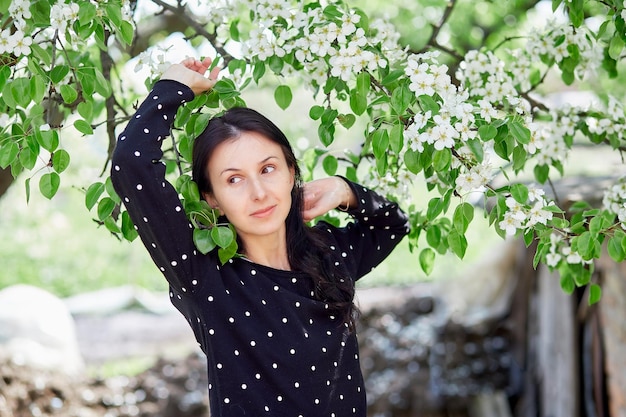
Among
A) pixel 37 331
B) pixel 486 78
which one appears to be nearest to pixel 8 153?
pixel 486 78

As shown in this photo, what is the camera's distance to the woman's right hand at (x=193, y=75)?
1.95 meters

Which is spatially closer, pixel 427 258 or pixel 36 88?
pixel 36 88

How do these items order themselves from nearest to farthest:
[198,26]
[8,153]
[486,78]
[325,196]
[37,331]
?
[8,153], [325,196], [486,78], [198,26], [37,331]

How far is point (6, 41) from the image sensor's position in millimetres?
1878

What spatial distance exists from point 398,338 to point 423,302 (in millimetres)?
793

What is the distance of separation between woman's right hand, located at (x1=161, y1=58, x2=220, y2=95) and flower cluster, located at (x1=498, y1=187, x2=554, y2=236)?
2.39ft

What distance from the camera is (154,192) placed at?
5.88 ft

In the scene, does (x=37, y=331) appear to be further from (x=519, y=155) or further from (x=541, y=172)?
(x=519, y=155)

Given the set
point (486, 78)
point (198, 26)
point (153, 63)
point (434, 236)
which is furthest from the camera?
point (198, 26)

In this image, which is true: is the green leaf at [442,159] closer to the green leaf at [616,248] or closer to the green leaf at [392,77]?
the green leaf at [392,77]

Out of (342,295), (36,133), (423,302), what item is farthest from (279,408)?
(423,302)

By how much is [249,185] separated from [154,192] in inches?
9.1

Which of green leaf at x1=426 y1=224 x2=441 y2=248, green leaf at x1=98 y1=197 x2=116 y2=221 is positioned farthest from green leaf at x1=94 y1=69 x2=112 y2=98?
green leaf at x1=426 y1=224 x2=441 y2=248

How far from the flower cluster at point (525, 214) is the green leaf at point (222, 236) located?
24.1 inches
